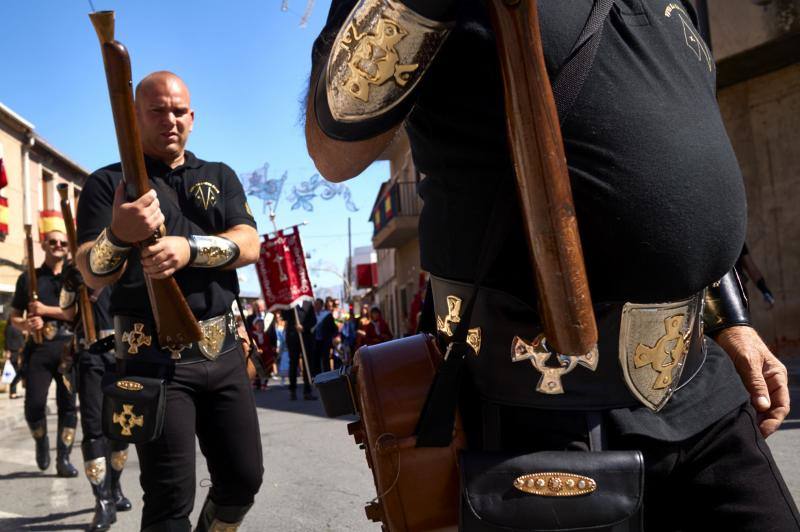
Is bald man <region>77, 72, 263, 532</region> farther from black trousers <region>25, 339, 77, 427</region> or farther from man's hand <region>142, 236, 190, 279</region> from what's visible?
black trousers <region>25, 339, 77, 427</region>

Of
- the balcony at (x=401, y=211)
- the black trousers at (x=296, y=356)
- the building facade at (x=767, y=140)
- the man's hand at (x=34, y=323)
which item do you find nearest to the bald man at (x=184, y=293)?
the man's hand at (x=34, y=323)

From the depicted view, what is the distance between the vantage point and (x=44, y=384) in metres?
6.17

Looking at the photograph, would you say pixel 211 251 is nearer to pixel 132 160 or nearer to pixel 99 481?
pixel 132 160

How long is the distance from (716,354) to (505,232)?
548 mm

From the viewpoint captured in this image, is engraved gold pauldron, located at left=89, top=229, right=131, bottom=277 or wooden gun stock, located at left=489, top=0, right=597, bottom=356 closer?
wooden gun stock, located at left=489, top=0, right=597, bottom=356

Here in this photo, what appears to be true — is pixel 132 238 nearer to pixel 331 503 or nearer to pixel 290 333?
pixel 331 503

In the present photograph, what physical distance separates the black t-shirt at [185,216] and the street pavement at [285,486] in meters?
0.87

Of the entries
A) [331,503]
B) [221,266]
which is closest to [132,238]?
[221,266]

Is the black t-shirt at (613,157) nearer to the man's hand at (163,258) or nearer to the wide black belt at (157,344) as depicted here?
the man's hand at (163,258)

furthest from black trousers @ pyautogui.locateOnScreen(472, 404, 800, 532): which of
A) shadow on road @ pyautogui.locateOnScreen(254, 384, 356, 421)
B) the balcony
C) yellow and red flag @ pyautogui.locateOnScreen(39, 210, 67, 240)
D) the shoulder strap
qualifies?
the balcony

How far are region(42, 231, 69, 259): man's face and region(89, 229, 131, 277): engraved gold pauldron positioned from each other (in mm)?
3778

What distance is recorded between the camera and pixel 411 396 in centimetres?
127

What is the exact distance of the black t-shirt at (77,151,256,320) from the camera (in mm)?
2727

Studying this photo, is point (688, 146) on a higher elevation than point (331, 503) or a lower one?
higher
